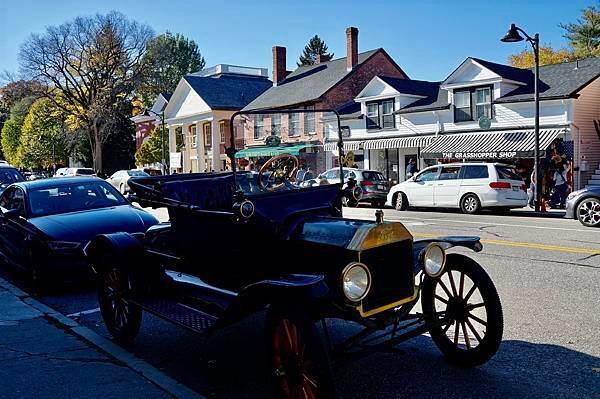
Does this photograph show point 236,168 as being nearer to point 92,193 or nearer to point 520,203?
point 92,193

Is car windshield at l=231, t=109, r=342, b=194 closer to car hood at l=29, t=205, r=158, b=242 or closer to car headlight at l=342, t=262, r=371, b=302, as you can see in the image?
car headlight at l=342, t=262, r=371, b=302

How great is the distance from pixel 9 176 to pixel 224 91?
3588cm

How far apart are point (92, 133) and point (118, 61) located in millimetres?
7903

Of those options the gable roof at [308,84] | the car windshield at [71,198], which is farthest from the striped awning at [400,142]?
the car windshield at [71,198]

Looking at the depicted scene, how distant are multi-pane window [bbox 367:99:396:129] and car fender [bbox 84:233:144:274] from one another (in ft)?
89.7

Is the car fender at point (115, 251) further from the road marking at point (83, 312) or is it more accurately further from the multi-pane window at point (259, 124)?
the multi-pane window at point (259, 124)

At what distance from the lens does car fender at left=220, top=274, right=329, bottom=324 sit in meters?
3.79

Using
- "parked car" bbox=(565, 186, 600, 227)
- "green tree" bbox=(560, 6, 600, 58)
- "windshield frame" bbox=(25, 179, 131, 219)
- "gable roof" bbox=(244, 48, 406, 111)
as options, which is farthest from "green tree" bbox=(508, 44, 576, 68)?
"windshield frame" bbox=(25, 179, 131, 219)

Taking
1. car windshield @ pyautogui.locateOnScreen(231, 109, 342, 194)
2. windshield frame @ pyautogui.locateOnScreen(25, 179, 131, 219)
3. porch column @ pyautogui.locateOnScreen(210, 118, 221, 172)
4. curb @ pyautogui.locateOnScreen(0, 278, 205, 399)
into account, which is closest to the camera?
curb @ pyautogui.locateOnScreen(0, 278, 205, 399)

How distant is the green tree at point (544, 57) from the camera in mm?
49109

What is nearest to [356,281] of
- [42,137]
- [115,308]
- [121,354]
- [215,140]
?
[121,354]

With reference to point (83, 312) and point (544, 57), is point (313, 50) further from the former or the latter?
point (83, 312)

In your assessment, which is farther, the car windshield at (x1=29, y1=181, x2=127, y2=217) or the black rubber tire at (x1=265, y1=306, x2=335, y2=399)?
the car windshield at (x1=29, y1=181, x2=127, y2=217)

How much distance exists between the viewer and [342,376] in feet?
15.8
